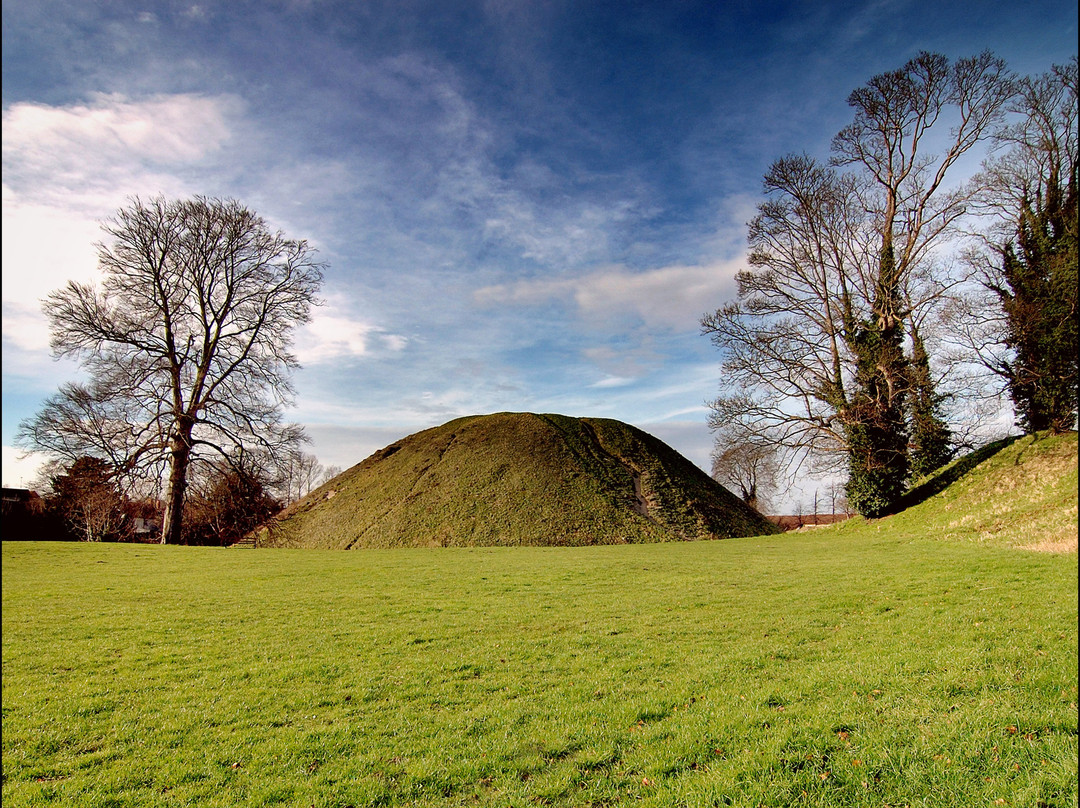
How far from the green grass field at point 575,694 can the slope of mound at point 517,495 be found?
23423mm

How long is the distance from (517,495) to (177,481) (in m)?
21.7

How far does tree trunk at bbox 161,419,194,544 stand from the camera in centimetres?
2817

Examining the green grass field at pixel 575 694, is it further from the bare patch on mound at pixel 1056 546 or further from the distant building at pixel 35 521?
the distant building at pixel 35 521

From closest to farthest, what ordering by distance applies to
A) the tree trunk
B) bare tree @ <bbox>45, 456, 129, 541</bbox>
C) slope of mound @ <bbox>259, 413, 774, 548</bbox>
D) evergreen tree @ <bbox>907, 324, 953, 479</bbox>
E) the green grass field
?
the green grass field
evergreen tree @ <bbox>907, 324, 953, 479</bbox>
bare tree @ <bbox>45, 456, 129, 541</bbox>
the tree trunk
slope of mound @ <bbox>259, 413, 774, 548</bbox>

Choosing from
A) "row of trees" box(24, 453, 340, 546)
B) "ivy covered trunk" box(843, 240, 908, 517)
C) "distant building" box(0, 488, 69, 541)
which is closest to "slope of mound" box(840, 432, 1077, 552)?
"ivy covered trunk" box(843, 240, 908, 517)

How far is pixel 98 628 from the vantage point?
1127 cm

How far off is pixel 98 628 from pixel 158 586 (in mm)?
5816

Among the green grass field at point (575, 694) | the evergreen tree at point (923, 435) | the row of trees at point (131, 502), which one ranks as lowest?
the green grass field at point (575, 694)

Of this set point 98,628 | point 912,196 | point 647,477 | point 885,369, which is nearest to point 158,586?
point 98,628

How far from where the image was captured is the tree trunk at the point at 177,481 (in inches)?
1109

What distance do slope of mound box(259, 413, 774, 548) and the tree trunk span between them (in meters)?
4.86

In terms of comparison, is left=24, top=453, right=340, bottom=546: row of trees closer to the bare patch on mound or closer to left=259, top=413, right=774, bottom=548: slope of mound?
left=259, top=413, right=774, bottom=548: slope of mound

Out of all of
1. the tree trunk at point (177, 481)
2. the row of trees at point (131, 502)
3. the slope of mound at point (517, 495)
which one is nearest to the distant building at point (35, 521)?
the row of trees at point (131, 502)

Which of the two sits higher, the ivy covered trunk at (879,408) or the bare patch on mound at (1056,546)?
the ivy covered trunk at (879,408)
